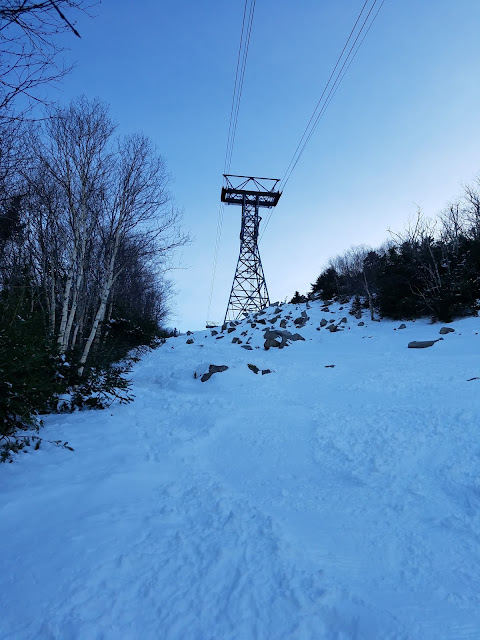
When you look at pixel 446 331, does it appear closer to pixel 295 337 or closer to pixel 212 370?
pixel 295 337

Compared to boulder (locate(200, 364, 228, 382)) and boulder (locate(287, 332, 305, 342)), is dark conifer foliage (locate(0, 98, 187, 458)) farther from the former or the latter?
boulder (locate(287, 332, 305, 342))

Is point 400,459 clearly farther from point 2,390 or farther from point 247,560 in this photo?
point 2,390

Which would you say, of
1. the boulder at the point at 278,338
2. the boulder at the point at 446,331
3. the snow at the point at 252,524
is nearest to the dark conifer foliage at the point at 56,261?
the snow at the point at 252,524

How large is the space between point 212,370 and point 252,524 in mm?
6939

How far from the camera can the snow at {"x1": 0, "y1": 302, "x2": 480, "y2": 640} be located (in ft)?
6.23

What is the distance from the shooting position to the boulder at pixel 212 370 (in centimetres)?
941

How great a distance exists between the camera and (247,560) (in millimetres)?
2385

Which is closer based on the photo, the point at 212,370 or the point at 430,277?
the point at 212,370

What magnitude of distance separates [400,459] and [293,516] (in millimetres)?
1748

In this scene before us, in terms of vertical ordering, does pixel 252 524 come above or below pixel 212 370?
below

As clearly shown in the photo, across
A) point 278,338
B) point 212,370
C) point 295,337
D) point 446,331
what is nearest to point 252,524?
point 212,370

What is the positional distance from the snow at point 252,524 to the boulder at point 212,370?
10.4 ft

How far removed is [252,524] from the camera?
9.29 feet

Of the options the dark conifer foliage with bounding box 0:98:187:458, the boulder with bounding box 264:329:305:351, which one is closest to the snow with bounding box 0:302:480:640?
the dark conifer foliage with bounding box 0:98:187:458
